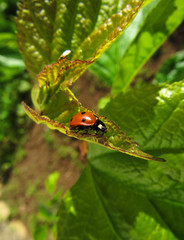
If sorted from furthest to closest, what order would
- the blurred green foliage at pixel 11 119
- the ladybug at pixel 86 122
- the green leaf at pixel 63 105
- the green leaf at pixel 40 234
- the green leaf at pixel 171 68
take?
the blurred green foliage at pixel 11 119, the green leaf at pixel 40 234, the green leaf at pixel 171 68, the ladybug at pixel 86 122, the green leaf at pixel 63 105

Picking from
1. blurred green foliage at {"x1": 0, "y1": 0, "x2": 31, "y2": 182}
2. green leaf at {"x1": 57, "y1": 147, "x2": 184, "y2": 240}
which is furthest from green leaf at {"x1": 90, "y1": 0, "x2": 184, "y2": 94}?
blurred green foliage at {"x1": 0, "y1": 0, "x2": 31, "y2": 182}

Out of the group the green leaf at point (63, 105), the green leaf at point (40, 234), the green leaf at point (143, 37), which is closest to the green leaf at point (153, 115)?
the green leaf at point (63, 105)

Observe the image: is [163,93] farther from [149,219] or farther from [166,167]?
[149,219]

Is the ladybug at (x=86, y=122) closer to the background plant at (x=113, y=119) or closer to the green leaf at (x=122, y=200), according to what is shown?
the background plant at (x=113, y=119)

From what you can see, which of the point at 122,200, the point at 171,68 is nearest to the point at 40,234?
the point at 122,200

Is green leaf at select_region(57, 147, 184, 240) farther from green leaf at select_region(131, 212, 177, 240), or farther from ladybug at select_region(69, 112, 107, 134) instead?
ladybug at select_region(69, 112, 107, 134)

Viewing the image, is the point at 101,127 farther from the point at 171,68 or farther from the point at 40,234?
the point at 40,234

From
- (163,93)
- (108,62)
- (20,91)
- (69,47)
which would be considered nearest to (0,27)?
(20,91)
